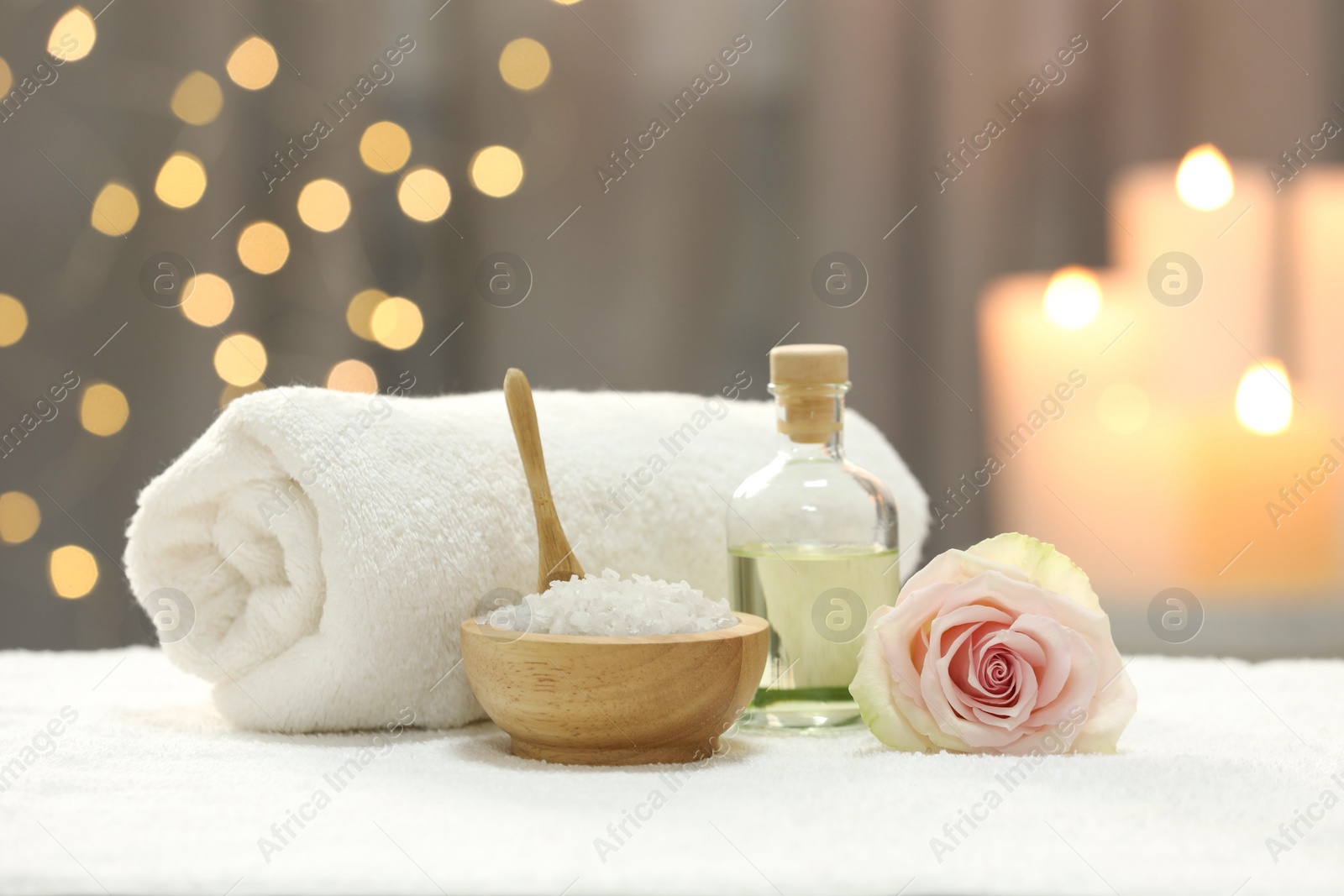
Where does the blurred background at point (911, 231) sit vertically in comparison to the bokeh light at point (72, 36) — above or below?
below

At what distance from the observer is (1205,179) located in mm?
1132

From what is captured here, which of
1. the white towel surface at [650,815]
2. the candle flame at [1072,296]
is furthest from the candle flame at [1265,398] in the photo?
the white towel surface at [650,815]

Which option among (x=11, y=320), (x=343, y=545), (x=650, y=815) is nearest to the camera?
(x=650, y=815)

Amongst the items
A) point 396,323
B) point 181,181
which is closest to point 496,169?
point 396,323

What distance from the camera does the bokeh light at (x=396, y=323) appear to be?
1090 mm

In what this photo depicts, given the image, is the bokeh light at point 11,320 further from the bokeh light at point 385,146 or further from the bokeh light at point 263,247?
the bokeh light at point 385,146

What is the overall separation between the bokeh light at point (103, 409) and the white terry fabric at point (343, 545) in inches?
19.0

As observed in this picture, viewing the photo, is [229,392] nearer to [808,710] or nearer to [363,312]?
[363,312]

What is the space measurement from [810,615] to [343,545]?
9.4 inches

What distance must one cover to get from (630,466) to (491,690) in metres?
0.18

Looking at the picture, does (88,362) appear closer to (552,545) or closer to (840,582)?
(552,545)

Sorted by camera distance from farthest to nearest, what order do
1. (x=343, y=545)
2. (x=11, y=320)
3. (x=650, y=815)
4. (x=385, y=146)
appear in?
(x=385, y=146)
(x=11, y=320)
(x=343, y=545)
(x=650, y=815)

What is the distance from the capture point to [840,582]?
0.57 m

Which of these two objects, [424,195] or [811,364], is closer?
[811,364]
